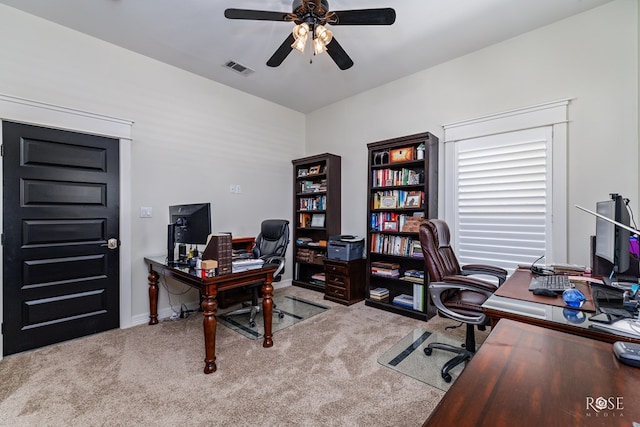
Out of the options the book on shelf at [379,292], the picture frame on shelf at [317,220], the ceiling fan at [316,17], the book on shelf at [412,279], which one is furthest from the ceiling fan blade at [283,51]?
the book on shelf at [379,292]

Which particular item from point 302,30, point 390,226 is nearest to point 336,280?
point 390,226

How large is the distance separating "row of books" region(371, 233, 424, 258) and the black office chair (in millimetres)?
1149

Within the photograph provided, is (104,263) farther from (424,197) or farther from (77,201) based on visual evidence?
(424,197)

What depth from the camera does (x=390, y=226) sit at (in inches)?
138

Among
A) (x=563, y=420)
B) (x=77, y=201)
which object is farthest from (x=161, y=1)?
(x=563, y=420)

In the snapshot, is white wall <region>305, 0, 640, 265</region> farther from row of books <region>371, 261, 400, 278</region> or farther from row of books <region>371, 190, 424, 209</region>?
row of books <region>371, 261, 400, 278</region>

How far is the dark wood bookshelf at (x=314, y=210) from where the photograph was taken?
4.19 meters

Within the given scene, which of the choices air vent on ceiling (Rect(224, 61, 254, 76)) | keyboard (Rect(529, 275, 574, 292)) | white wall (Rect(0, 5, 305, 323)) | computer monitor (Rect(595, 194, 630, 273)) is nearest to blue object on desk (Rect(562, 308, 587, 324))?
keyboard (Rect(529, 275, 574, 292))

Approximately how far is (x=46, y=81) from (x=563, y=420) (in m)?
3.91

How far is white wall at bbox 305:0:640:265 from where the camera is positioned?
7.68ft

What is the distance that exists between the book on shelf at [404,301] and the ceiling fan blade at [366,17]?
276 centimetres

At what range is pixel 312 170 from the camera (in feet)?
14.6

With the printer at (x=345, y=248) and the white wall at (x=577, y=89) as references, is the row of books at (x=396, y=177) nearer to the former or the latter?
the white wall at (x=577, y=89)

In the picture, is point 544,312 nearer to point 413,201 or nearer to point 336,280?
point 413,201
